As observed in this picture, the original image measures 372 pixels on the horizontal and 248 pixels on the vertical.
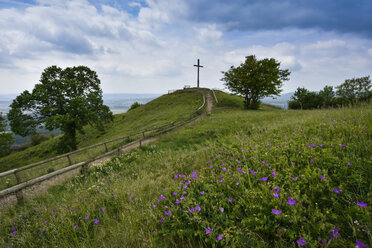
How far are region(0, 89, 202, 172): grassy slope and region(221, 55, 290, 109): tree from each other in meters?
8.89

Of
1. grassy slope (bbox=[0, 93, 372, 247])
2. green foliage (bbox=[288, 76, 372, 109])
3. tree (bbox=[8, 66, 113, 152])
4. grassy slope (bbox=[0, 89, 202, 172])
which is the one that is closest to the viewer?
grassy slope (bbox=[0, 93, 372, 247])

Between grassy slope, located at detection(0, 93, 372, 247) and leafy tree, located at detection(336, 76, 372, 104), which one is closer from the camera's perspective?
grassy slope, located at detection(0, 93, 372, 247)

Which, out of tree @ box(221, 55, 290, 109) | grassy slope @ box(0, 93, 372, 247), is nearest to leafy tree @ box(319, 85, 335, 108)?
tree @ box(221, 55, 290, 109)

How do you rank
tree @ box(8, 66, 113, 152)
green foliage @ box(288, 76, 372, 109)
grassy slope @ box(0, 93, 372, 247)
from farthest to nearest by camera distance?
green foliage @ box(288, 76, 372, 109) < tree @ box(8, 66, 113, 152) < grassy slope @ box(0, 93, 372, 247)

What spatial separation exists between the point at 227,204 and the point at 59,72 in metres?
29.3

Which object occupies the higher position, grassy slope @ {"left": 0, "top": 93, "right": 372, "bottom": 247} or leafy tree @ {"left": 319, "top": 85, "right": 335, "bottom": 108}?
leafy tree @ {"left": 319, "top": 85, "right": 335, "bottom": 108}

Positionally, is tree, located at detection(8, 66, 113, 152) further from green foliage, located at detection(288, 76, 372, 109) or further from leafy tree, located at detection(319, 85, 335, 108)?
leafy tree, located at detection(319, 85, 335, 108)

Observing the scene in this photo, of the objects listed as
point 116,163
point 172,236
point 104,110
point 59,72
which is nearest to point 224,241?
point 172,236

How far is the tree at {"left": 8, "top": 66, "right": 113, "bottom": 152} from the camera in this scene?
17891 mm

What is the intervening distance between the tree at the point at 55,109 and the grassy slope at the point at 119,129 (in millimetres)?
4923

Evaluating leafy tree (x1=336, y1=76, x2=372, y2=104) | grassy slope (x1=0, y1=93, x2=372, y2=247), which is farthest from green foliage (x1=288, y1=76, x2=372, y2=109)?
grassy slope (x1=0, y1=93, x2=372, y2=247)

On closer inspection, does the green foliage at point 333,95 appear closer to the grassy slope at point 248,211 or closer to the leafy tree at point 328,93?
the leafy tree at point 328,93

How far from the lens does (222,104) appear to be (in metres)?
30.3

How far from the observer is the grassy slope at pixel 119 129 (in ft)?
76.3
